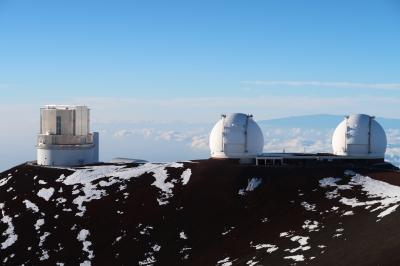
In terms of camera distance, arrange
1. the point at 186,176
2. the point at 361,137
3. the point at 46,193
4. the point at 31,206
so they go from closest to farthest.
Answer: the point at 31,206 → the point at 46,193 → the point at 186,176 → the point at 361,137

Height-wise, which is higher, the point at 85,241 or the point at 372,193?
the point at 372,193

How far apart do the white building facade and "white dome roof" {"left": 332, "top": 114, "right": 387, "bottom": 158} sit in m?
35.7

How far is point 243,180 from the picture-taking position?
65.1 metres

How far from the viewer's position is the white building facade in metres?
81.8

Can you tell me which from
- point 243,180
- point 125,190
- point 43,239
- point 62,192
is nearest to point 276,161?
point 243,180

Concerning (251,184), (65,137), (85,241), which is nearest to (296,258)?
(85,241)

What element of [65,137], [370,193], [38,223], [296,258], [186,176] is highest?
[65,137]

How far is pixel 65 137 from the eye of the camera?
8350cm

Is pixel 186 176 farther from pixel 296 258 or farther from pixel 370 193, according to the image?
pixel 296 258

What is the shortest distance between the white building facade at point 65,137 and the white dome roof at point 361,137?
117ft

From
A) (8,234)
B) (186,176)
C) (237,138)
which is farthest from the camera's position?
(237,138)

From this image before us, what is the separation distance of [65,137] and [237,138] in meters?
25.4

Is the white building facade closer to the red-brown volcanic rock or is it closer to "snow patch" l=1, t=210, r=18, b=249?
the red-brown volcanic rock

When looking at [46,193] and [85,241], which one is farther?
[46,193]
